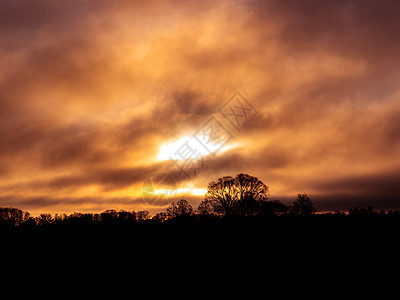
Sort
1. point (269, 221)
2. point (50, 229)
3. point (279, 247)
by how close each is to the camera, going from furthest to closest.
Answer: point (269, 221)
point (50, 229)
point (279, 247)

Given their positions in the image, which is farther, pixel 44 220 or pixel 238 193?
pixel 238 193

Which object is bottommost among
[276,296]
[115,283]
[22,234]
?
[276,296]

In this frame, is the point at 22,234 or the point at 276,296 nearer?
the point at 276,296

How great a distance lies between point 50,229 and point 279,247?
983 centimetres

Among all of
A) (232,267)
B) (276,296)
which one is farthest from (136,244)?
(276,296)

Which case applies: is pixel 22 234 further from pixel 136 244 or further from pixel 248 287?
pixel 248 287

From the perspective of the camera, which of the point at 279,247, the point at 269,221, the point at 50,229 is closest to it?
the point at 279,247

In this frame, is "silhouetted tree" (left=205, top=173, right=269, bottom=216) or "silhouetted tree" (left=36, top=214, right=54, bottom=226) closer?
"silhouetted tree" (left=36, top=214, right=54, bottom=226)

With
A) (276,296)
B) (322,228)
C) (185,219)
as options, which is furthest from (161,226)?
(322,228)

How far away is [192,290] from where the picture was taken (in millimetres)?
10297

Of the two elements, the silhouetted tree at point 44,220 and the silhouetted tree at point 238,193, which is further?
the silhouetted tree at point 238,193

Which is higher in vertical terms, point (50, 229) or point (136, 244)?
point (50, 229)

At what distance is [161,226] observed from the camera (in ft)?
45.4

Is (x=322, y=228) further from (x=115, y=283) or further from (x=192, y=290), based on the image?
(x=115, y=283)
